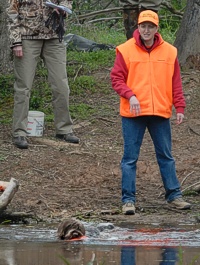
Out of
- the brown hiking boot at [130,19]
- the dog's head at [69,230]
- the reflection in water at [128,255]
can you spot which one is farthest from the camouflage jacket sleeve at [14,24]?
the reflection in water at [128,255]

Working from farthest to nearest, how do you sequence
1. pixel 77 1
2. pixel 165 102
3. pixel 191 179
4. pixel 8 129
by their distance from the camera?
pixel 77 1
pixel 8 129
pixel 191 179
pixel 165 102

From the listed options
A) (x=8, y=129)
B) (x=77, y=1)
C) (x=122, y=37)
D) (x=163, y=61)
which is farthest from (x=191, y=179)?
(x=77, y=1)

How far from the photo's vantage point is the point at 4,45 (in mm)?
12508

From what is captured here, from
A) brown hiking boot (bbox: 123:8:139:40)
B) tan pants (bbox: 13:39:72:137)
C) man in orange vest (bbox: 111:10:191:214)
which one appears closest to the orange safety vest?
man in orange vest (bbox: 111:10:191:214)

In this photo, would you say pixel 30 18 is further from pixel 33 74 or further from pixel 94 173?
pixel 94 173

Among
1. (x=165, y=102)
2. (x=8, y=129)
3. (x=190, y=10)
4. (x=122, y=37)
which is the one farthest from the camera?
(x=122, y=37)

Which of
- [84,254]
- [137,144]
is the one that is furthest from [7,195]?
[84,254]

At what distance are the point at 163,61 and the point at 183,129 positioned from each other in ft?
10.4

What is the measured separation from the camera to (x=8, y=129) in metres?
10.8

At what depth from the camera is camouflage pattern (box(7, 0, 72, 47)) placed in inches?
382

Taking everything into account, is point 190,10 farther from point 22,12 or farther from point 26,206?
point 26,206

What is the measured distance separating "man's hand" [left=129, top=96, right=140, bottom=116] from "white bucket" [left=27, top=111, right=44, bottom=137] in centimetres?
265

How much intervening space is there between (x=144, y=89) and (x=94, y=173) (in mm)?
1719

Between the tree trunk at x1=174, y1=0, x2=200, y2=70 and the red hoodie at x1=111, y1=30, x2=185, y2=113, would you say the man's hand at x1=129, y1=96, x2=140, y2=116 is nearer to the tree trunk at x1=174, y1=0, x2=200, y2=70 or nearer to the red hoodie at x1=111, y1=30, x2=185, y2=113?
the red hoodie at x1=111, y1=30, x2=185, y2=113
